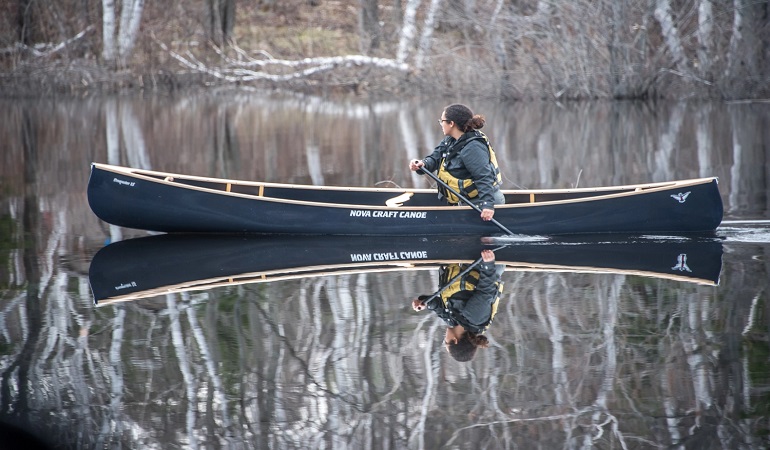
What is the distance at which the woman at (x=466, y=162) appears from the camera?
29.0ft

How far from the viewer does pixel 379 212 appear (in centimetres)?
934

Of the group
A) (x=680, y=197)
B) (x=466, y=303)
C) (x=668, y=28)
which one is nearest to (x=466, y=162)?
(x=680, y=197)

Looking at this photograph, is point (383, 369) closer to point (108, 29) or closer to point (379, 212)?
point (379, 212)

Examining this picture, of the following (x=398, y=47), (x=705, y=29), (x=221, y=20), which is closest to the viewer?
(x=705, y=29)

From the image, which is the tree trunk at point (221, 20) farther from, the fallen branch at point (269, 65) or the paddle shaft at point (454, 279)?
the paddle shaft at point (454, 279)

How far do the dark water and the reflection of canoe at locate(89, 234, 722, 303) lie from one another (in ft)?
0.11

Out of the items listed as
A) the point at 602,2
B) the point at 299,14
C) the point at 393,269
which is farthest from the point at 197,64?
the point at 393,269

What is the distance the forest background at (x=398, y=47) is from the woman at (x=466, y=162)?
1458 centimetres

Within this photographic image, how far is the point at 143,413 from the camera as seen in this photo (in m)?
5.21

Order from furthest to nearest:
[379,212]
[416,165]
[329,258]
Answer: [379,212] → [416,165] → [329,258]

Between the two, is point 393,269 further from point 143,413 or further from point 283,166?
point 283,166

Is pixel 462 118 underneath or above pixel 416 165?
above

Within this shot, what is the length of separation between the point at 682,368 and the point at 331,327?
2107 millimetres

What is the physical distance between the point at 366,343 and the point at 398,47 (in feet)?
72.5
